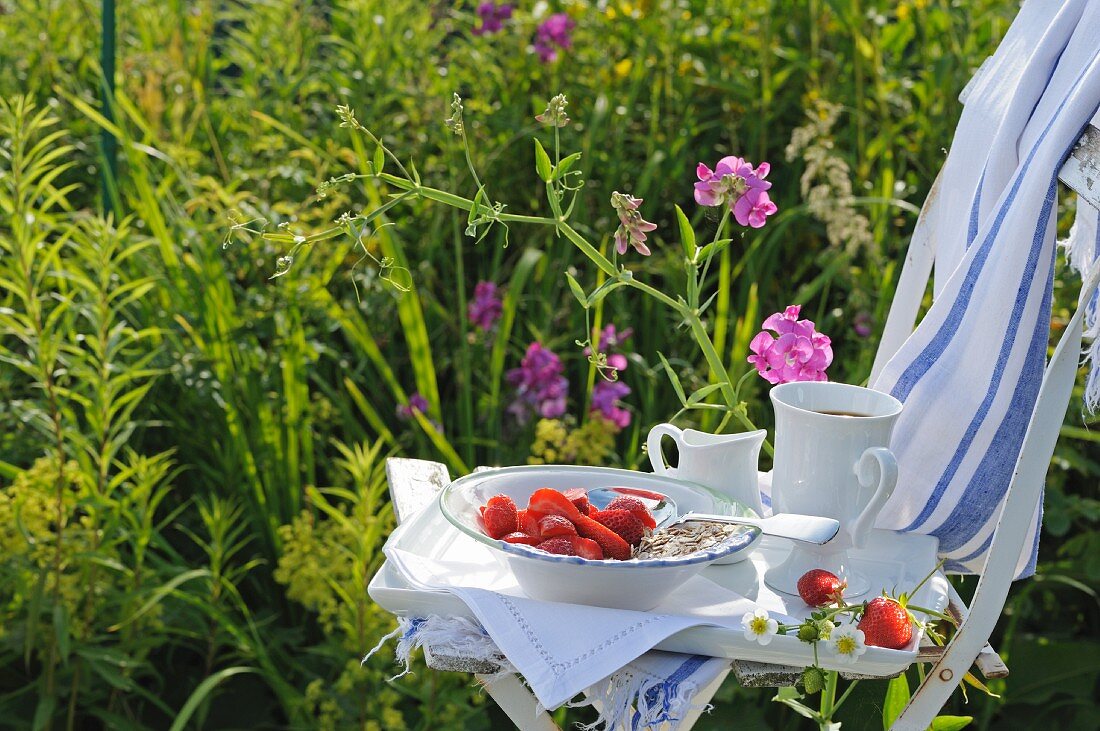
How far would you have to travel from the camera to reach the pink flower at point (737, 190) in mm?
1235

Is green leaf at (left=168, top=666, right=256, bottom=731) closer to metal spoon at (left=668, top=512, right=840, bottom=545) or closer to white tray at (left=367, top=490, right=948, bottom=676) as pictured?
Result: white tray at (left=367, top=490, right=948, bottom=676)

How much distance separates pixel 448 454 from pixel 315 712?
53 cm

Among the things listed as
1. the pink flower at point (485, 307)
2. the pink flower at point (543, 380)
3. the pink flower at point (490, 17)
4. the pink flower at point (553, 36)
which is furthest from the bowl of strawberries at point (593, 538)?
the pink flower at point (490, 17)

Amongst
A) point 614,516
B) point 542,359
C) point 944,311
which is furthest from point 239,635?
point 944,311

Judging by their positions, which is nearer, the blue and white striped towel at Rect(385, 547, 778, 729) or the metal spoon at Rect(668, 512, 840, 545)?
the blue and white striped towel at Rect(385, 547, 778, 729)

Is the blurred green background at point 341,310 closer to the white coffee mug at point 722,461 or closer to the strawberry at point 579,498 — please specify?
the white coffee mug at point 722,461

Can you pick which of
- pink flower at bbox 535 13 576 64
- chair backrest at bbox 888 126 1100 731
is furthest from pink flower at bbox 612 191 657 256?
pink flower at bbox 535 13 576 64

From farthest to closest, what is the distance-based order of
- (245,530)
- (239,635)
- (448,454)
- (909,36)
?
(909,36)
(245,530)
(448,454)
(239,635)

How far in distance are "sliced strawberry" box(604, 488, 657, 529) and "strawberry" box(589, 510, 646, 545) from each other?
0.01 m

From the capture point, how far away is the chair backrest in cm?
102

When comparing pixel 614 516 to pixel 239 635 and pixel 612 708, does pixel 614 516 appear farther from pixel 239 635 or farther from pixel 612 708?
pixel 239 635

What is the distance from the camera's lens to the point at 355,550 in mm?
1953

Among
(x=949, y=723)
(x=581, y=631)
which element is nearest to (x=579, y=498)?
(x=581, y=631)

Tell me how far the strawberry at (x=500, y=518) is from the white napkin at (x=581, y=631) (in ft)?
0.17
